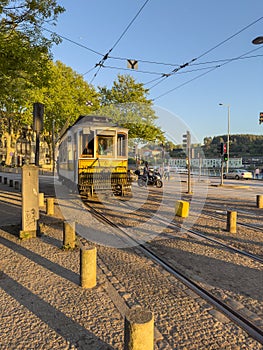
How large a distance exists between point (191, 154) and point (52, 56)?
8.48 metres

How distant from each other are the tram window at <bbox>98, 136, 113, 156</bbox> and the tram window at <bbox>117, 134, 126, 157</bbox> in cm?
39

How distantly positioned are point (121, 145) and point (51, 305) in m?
9.34

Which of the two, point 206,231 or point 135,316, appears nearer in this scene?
point 135,316

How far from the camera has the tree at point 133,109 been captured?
21.9 m

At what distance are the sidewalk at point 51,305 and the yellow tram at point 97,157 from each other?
575 cm

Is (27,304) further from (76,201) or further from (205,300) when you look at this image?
(76,201)

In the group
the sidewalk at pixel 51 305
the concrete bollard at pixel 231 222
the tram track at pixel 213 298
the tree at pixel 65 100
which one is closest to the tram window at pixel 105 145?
the concrete bollard at pixel 231 222

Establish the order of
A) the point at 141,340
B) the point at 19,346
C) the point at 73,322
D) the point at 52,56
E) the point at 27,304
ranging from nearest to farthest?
the point at 141,340
the point at 19,346
the point at 73,322
the point at 27,304
the point at 52,56

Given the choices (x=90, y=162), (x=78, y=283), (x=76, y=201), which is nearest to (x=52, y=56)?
(x=90, y=162)

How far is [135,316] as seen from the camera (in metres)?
2.28

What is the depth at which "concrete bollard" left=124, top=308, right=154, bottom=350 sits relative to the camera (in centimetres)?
219

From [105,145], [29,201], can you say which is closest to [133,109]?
[105,145]

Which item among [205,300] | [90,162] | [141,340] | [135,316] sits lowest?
[205,300]

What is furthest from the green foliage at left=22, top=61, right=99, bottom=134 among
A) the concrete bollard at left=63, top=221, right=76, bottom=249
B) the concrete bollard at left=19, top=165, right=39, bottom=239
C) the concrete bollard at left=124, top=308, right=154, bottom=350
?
the concrete bollard at left=124, top=308, right=154, bottom=350
